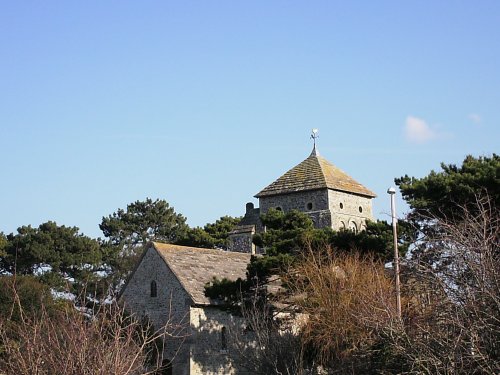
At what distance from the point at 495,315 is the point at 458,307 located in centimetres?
119

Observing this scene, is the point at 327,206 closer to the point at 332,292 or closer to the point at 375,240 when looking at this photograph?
the point at 375,240

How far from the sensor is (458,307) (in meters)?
16.9

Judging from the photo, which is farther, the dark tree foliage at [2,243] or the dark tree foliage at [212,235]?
the dark tree foliage at [212,235]

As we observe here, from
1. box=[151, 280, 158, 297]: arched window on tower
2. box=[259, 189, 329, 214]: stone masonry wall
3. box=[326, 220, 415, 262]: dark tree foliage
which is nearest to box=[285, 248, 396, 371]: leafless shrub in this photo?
box=[326, 220, 415, 262]: dark tree foliage

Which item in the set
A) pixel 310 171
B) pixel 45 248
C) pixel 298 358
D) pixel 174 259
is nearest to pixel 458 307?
pixel 298 358

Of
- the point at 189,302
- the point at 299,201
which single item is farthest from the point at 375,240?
the point at 299,201

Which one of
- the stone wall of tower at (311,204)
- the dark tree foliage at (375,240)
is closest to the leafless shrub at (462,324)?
the dark tree foliage at (375,240)

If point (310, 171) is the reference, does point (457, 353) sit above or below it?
below

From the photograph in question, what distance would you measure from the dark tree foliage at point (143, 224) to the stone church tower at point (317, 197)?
27.7 m

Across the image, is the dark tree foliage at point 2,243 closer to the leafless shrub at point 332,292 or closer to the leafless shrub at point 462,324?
the leafless shrub at point 332,292

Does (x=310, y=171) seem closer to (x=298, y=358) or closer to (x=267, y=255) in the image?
(x=267, y=255)

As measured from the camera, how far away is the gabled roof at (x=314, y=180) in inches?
2221

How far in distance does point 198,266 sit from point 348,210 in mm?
16809

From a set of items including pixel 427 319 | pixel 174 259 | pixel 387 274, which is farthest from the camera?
pixel 174 259
